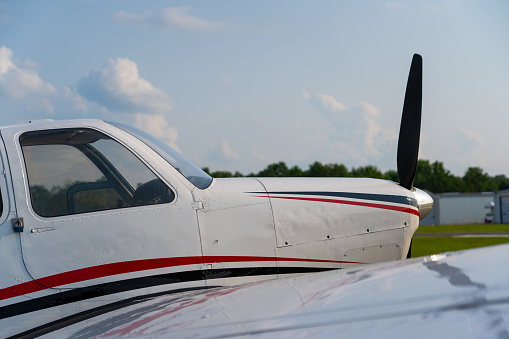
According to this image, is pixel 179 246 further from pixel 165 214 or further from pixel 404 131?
pixel 404 131

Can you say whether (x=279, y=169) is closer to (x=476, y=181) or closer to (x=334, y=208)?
(x=476, y=181)

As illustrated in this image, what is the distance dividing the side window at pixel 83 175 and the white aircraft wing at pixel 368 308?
5.43 ft

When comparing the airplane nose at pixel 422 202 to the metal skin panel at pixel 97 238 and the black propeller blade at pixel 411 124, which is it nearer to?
the black propeller blade at pixel 411 124

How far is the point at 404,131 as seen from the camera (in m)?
5.67

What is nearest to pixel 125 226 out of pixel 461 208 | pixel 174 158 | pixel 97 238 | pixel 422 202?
pixel 97 238

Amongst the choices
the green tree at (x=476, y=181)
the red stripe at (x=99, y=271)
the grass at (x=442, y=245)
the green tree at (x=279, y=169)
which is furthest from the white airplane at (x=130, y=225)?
the green tree at (x=476, y=181)

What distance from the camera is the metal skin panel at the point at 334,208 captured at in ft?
15.4

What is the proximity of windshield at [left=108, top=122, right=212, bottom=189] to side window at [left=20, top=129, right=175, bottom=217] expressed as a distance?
232mm

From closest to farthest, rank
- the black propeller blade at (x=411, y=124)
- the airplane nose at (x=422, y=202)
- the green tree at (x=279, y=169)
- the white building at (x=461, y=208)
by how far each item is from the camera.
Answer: the airplane nose at (x=422, y=202) < the black propeller blade at (x=411, y=124) < the white building at (x=461, y=208) < the green tree at (x=279, y=169)

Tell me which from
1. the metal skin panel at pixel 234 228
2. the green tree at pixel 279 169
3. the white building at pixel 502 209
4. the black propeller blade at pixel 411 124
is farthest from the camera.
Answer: the green tree at pixel 279 169

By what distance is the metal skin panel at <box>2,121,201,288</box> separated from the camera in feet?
12.9

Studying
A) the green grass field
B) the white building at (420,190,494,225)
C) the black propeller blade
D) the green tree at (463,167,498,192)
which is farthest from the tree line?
the black propeller blade

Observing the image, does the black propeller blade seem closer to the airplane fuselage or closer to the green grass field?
the airplane fuselage

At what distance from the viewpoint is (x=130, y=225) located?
13.4ft
